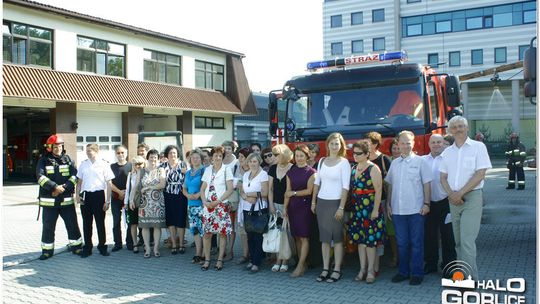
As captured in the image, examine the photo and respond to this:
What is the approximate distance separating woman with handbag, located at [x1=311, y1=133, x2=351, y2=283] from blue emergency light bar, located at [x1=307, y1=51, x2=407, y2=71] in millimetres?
2084

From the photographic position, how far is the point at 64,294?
617 centimetres

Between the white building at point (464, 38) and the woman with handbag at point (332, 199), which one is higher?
the white building at point (464, 38)

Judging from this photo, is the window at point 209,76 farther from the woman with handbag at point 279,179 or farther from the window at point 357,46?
the woman with handbag at point 279,179

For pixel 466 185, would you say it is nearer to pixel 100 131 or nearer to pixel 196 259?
pixel 196 259

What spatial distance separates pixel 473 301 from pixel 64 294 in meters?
4.79

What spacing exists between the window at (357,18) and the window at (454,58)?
29.1 feet

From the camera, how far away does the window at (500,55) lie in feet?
133

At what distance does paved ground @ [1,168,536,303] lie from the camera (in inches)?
229

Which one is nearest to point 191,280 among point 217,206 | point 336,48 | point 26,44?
point 217,206

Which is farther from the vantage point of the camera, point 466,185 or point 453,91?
point 453,91

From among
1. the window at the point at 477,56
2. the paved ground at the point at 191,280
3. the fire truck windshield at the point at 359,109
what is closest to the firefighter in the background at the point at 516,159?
the paved ground at the point at 191,280

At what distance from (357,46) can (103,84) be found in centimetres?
2962

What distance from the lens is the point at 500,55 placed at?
40.8m

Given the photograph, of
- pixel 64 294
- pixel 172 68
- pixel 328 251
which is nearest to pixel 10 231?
pixel 64 294
